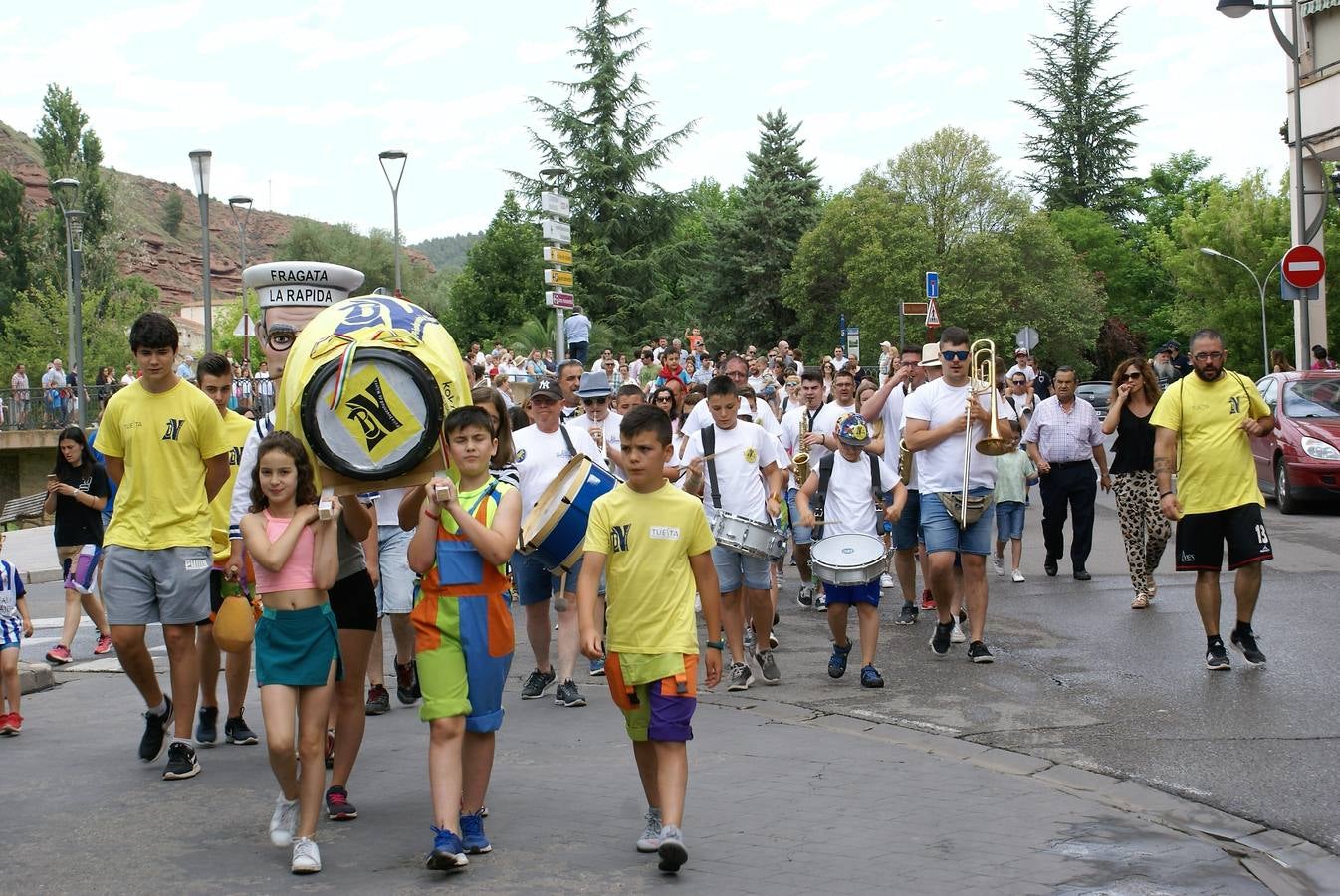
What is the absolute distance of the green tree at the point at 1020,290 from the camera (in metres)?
69.9

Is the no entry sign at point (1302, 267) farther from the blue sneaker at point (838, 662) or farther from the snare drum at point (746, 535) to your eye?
the snare drum at point (746, 535)

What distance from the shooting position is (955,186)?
73125 millimetres

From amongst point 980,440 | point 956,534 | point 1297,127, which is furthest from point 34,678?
point 1297,127

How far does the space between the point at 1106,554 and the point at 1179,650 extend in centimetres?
572

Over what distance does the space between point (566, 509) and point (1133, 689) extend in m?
3.52

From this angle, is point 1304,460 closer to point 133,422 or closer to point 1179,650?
point 1179,650

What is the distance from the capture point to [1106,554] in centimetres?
1523

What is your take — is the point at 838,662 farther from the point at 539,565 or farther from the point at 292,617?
the point at 292,617

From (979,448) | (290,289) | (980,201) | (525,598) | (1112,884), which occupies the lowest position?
(1112,884)

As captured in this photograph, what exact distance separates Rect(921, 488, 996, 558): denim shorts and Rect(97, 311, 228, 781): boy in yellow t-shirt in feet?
15.0

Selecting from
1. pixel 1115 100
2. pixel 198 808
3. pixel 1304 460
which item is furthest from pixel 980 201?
pixel 198 808

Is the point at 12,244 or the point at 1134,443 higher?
the point at 12,244

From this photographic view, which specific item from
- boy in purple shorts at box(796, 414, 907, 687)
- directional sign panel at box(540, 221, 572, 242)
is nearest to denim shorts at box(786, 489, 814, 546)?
boy in purple shorts at box(796, 414, 907, 687)

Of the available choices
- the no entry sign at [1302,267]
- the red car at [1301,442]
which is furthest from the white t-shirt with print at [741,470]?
the no entry sign at [1302,267]
